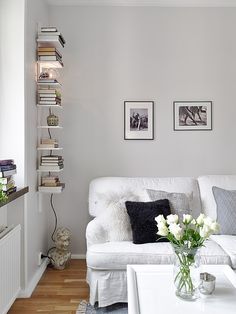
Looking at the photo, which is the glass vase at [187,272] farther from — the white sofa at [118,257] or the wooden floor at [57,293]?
the wooden floor at [57,293]

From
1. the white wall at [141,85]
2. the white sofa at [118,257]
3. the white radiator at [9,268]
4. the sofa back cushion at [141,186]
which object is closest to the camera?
the white radiator at [9,268]

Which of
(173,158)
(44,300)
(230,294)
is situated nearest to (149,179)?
(173,158)

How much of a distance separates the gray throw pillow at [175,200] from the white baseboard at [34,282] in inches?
50.2

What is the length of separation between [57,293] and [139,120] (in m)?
1.92

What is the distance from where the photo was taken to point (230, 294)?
1807 mm

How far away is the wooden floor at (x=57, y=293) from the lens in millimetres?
2600

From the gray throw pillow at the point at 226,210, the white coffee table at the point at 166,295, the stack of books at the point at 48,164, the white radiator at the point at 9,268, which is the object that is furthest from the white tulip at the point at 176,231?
the stack of books at the point at 48,164

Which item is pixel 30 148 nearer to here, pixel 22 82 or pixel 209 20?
pixel 22 82

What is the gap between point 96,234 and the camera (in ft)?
9.16

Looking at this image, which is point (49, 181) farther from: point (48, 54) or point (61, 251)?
point (48, 54)

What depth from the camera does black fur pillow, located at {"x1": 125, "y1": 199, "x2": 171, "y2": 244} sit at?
2.74 meters

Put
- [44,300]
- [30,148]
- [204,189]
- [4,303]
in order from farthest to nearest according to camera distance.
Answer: [204,189]
[30,148]
[44,300]
[4,303]

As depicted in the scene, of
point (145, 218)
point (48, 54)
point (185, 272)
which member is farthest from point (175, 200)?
point (48, 54)

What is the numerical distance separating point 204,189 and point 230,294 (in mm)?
1584
